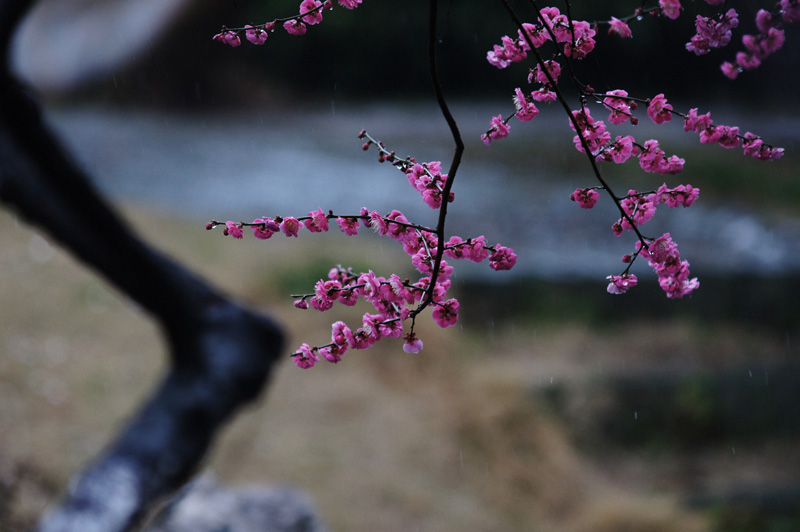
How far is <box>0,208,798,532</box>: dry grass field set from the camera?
4167mm

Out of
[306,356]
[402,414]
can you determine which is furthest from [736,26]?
[402,414]

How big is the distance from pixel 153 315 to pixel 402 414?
2431mm

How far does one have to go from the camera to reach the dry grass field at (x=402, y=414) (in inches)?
164

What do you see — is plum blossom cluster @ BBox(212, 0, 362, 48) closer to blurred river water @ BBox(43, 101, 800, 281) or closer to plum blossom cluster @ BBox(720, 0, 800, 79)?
plum blossom cluster @ BBox(720, 0, 800, 79)

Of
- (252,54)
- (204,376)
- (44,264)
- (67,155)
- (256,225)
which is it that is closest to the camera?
(256,225)

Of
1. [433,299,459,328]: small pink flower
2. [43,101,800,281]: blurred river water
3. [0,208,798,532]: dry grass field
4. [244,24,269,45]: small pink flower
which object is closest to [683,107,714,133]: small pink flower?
[433,299,459,328]: small pink flower

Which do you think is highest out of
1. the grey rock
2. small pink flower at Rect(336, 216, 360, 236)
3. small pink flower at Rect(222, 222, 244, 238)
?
small pink flower at Rect(222, 222, 244, 238)

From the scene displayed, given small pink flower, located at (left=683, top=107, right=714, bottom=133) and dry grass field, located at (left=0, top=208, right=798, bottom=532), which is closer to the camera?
small pink flower, located at (left=683, top=107, right=714, bottom=133)

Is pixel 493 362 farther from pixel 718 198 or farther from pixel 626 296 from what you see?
pixel 718 198

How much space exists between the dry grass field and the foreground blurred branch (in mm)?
865

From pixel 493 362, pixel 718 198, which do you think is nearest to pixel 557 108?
pixel 718 198

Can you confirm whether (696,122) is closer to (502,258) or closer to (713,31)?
(713,31)

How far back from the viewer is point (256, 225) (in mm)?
1203

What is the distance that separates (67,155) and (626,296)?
16.4 ft
